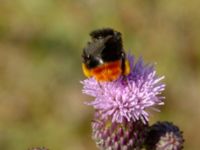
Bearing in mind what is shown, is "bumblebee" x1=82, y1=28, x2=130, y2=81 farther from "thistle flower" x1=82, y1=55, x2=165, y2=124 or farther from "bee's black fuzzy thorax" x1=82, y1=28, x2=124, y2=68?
"thistle flower" x1=82, y1=55, x2=165, y2=124

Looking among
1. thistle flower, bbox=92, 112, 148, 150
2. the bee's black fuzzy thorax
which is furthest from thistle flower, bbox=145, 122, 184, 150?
the bee's black fuzzy thorax


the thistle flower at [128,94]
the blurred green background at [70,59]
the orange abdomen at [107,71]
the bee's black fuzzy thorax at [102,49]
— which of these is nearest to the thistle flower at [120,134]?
the thistle flower at [128,94]

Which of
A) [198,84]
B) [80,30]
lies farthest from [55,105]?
[198,84]

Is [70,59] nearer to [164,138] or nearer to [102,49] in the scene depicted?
[164,138]

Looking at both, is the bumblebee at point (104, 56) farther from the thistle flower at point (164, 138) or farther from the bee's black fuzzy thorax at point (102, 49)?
the thistle flower at point (164, 138)

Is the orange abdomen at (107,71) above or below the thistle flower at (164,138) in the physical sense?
above

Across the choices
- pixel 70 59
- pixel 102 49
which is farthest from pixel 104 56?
pixel 70 59
